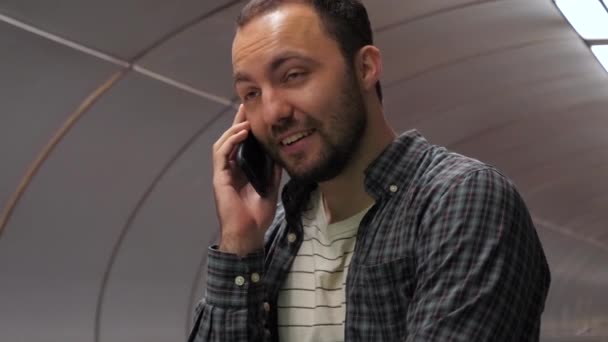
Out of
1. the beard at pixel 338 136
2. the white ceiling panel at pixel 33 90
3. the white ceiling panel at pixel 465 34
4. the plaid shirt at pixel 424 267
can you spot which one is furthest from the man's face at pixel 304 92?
the white ceiling panel at pixel 465 34

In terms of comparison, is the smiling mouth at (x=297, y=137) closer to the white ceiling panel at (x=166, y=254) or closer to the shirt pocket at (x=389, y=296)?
the shirt pocket at (x=389, y=296)

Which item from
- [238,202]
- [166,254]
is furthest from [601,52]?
[238,202]

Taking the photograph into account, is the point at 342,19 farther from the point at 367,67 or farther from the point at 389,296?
the point at 389,296

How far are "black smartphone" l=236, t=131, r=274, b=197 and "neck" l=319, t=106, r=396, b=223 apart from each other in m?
0.40

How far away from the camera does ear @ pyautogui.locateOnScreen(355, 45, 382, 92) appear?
2.95 m

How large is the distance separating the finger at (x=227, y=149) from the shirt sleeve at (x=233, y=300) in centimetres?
52

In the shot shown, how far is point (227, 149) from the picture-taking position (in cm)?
347

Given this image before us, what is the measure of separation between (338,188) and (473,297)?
0.68 m

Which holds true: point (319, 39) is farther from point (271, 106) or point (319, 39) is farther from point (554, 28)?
point (554, 28)

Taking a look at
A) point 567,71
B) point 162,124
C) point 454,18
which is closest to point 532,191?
point 567,71

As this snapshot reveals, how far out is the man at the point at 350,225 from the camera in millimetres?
2449

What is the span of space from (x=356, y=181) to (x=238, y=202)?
473mm

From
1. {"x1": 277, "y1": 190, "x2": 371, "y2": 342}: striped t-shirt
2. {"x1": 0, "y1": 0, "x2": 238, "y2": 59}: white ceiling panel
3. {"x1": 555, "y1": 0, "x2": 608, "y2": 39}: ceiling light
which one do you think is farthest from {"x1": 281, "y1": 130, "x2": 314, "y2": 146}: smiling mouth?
{"x1": 555, "y1": 0, "x2": 608, "y2": 39}: ceiling light

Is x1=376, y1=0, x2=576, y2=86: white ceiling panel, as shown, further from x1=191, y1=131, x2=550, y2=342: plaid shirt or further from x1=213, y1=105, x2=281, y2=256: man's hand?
x1=191, y1=131, x2=550, y2=342: plaid shirt
